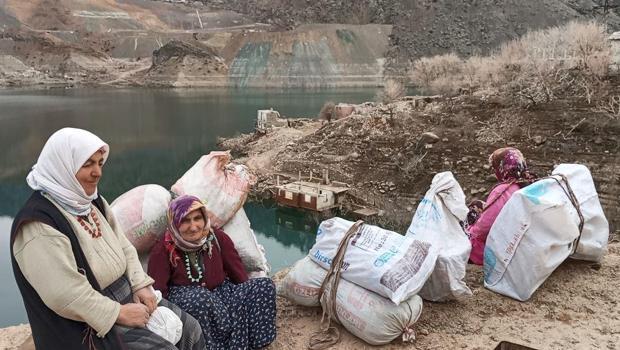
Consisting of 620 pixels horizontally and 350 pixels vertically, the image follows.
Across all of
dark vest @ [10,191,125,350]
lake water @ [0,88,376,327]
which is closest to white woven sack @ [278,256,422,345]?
dark vest @ [10,191,125,350]

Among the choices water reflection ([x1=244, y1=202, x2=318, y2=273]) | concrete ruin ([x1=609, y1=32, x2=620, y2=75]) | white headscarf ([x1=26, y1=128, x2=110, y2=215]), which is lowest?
water reflection ([x1=244, y1=202, x2=318, y2=273])

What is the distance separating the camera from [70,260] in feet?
6.22

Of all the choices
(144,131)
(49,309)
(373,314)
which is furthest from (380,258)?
(144,131)

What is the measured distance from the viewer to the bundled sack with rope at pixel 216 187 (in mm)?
3225

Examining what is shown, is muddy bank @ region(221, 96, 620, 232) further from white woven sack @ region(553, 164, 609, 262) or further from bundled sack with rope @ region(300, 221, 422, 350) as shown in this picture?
bundled sack with rope @ region(300, 221, 422, 350)

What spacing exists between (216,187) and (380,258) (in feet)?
3.69

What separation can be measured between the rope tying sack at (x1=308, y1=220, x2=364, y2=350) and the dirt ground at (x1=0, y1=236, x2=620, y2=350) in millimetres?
57

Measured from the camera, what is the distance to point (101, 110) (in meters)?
31.4

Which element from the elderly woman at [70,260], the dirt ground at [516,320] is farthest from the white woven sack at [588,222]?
the elderly woman at [70,260]

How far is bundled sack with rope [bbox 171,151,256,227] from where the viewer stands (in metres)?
3.22

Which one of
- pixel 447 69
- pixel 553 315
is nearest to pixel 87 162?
pixel 553 315

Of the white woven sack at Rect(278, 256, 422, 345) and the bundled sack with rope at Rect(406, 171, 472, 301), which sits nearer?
the white woven sack at Rect(278, 256, 422, 345)

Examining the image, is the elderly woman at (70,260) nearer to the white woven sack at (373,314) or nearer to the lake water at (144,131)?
the white woven sack at (373,314)

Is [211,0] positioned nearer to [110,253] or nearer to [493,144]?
[493,144]
